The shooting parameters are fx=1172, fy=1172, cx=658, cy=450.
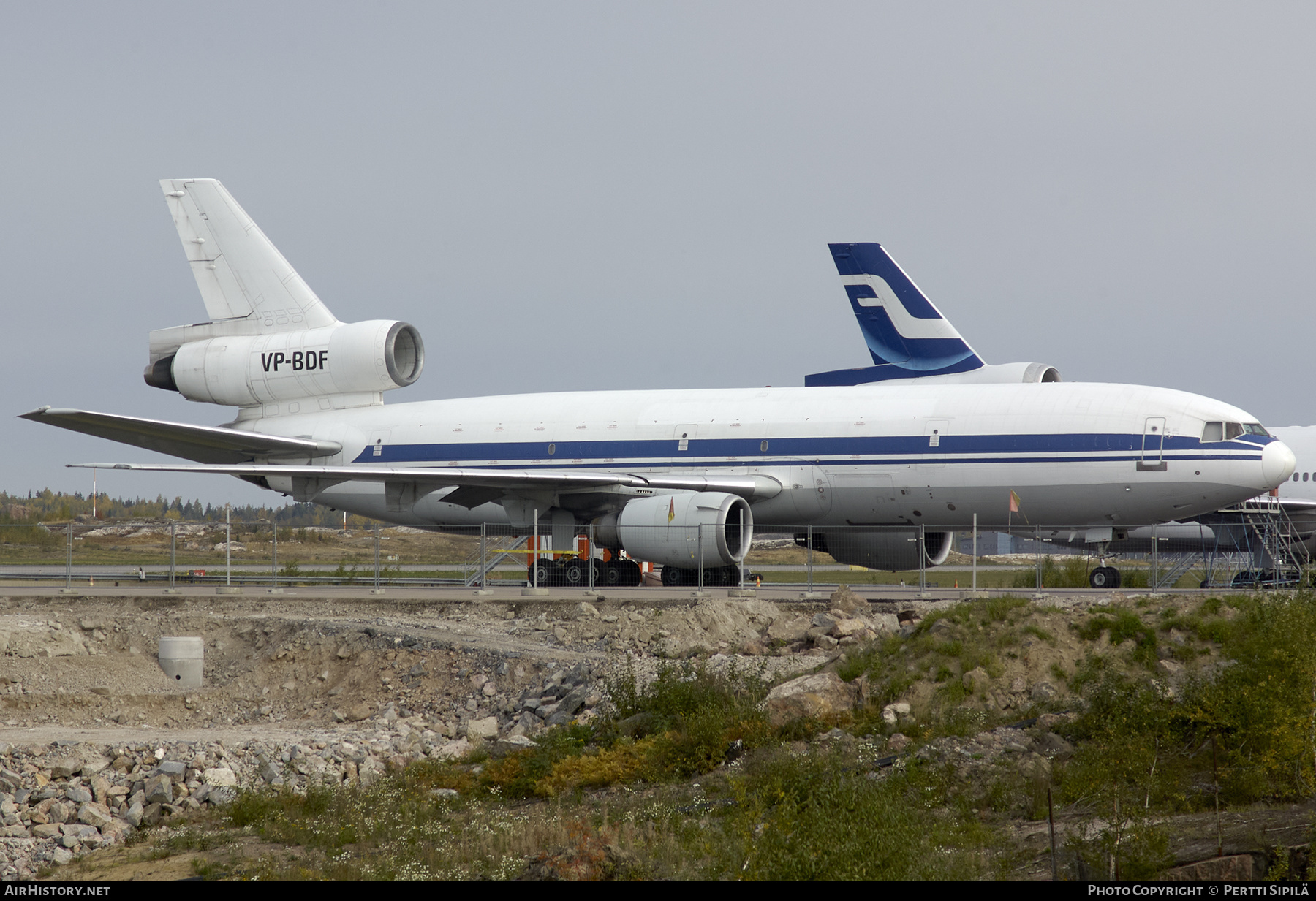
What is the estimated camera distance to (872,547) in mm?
24312

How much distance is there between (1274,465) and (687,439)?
1107 cm

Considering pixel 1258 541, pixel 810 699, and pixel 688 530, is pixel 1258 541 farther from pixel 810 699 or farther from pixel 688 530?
pixel 810 699

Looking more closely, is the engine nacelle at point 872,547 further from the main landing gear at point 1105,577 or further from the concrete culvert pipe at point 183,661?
the concrete culvert pipe at point 183,661

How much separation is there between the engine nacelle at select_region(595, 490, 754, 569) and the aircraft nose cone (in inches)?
355

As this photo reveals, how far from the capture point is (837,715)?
13.2 metres

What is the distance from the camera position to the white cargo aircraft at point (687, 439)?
A: 21.3 meters

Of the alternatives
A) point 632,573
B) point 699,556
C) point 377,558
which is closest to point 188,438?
point 377,558

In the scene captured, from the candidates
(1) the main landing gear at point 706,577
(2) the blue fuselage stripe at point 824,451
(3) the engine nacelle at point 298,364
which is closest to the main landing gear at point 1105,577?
(2) the blue fuselage stripe at point 824,451

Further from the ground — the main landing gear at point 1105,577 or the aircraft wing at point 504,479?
the aircraft wing at point 504,479

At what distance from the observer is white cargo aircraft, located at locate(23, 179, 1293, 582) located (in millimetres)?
21344

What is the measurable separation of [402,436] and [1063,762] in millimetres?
19310

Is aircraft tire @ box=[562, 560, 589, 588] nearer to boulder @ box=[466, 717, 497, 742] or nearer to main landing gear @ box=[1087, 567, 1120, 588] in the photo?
boulder @ box=[466, 717, 497, 742]

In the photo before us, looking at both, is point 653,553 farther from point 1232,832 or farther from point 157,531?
point 157,531

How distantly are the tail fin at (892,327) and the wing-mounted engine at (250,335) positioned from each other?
11.1 m
